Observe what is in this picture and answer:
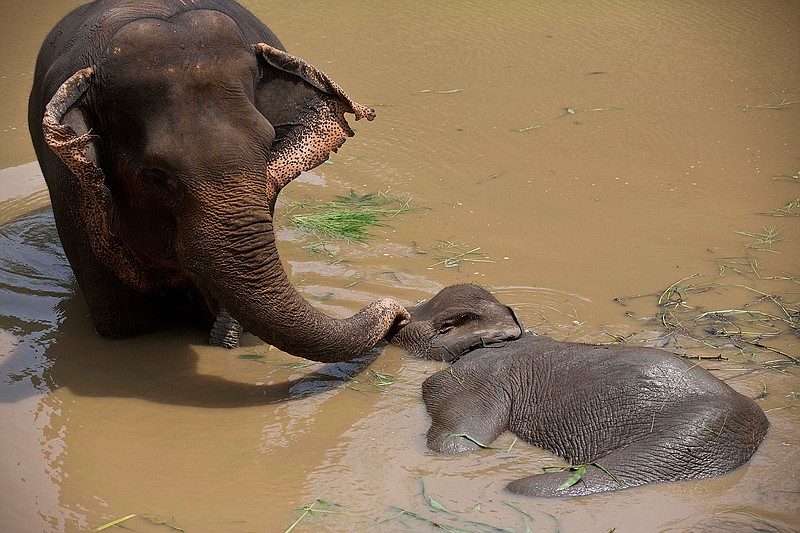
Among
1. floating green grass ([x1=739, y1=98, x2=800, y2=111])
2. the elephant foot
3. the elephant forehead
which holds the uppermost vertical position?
the elephant forehead

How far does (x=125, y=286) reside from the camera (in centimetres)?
550

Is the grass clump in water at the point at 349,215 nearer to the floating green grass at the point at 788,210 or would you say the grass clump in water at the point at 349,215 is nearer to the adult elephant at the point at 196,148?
the adult elephant at the point at 196,148

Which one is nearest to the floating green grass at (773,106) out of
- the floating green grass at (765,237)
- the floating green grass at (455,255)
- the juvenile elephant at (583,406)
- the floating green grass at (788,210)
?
the floating green grass at (788,210)

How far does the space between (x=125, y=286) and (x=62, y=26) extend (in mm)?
1524

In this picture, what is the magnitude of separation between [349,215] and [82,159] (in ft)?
8.08

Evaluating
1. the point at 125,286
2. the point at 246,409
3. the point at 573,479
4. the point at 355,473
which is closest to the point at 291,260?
the point at 125,286

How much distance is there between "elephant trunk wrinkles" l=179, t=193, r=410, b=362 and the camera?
4.34m

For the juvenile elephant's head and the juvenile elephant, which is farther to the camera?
the juvenile elephant's head

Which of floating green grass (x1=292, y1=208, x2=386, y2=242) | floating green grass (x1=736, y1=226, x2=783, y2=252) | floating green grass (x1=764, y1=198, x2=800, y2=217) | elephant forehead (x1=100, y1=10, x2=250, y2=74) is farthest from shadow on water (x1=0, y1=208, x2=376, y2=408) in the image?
floating green grass (x1=764, y1=198, x2=800, y2=217)

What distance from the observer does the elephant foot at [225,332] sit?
5.40m

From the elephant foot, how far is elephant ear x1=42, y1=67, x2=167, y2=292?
0.52m

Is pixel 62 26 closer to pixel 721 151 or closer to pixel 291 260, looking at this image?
pixel 291 260

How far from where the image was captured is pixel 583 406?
4.29 metres

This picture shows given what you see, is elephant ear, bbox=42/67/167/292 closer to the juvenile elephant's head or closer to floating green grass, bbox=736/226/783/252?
the juvenile elephant's head
